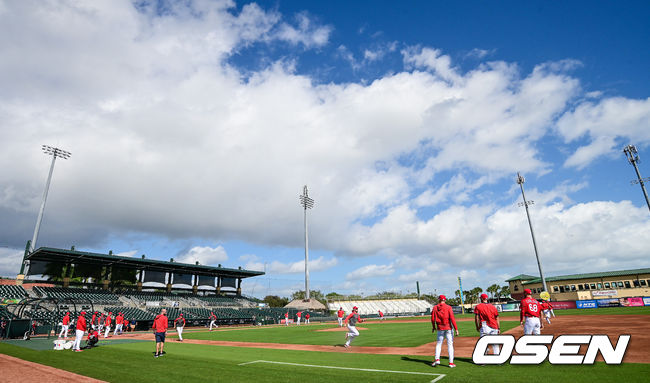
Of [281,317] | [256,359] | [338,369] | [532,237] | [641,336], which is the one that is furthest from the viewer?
[281,317]

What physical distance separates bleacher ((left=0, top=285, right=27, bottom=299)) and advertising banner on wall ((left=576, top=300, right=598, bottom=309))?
75257mm

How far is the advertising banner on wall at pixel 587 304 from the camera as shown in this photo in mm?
49562

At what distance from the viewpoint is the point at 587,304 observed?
164ft

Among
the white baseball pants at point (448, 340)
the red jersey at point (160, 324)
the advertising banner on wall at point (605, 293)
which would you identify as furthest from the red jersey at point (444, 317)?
the advertising banner on wall at point (605, 293)

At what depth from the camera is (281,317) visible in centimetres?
5700

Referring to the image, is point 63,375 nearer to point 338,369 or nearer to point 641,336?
point 338,369

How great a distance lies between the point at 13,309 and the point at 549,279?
291 ft

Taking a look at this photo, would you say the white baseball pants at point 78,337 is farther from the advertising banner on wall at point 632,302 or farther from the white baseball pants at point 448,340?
the advertising banner on wall at point 632,302

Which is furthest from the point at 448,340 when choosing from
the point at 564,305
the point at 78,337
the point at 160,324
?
the point at 564,305

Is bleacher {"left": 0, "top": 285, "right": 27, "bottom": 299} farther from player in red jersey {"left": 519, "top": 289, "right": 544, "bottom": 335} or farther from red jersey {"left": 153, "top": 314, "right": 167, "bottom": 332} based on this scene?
player in red jersey {"left": 519, "top": 289, "right": 544, "bottom": 335}

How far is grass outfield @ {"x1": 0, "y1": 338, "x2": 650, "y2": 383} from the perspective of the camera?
7883 millimetres

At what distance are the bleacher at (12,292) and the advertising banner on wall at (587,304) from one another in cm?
7526

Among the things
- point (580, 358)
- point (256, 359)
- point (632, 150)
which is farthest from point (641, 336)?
point (632, 150)

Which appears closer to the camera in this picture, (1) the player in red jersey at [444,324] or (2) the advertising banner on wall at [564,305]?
(1) the player in red jersey at [444,324]
